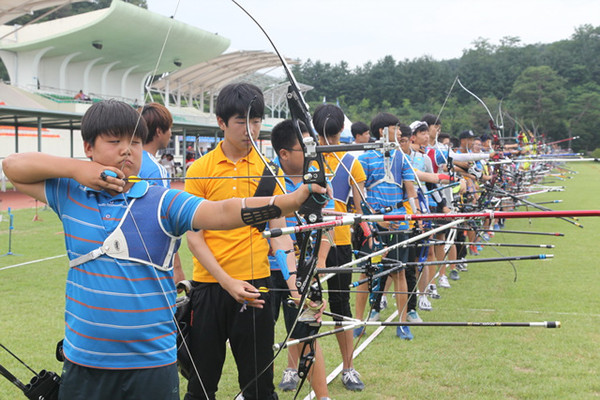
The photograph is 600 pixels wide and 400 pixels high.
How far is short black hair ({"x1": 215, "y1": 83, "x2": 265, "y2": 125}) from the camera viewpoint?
2801 millimetres

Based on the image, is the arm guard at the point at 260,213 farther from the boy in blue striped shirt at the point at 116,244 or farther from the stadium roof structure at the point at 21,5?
the stadium roof structure at the point at 21,5

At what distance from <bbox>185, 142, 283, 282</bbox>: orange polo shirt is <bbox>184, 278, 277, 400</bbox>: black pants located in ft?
0.26

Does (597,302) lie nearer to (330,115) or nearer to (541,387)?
(541,387)

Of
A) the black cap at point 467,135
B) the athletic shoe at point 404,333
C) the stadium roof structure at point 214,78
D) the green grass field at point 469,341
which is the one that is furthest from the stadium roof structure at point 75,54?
the athletic shoe at point 404,333

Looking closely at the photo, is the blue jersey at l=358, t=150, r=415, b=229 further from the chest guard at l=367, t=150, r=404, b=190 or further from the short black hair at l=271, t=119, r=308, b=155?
the short black hair at l=271, t=119, r=308, b=155

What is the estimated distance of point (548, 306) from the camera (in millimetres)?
6453

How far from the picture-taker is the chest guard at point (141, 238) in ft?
6.24

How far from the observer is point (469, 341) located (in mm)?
5238

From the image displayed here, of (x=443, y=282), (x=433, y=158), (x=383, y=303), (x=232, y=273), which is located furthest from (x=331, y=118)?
(x=443, y=282)

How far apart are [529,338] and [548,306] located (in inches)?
50.4

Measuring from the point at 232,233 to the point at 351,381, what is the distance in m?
1.69

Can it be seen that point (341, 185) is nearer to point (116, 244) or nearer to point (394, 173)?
point (394, 173)

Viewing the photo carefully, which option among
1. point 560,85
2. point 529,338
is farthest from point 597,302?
point 560,85

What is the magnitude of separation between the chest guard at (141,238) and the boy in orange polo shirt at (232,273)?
2.60 ft
